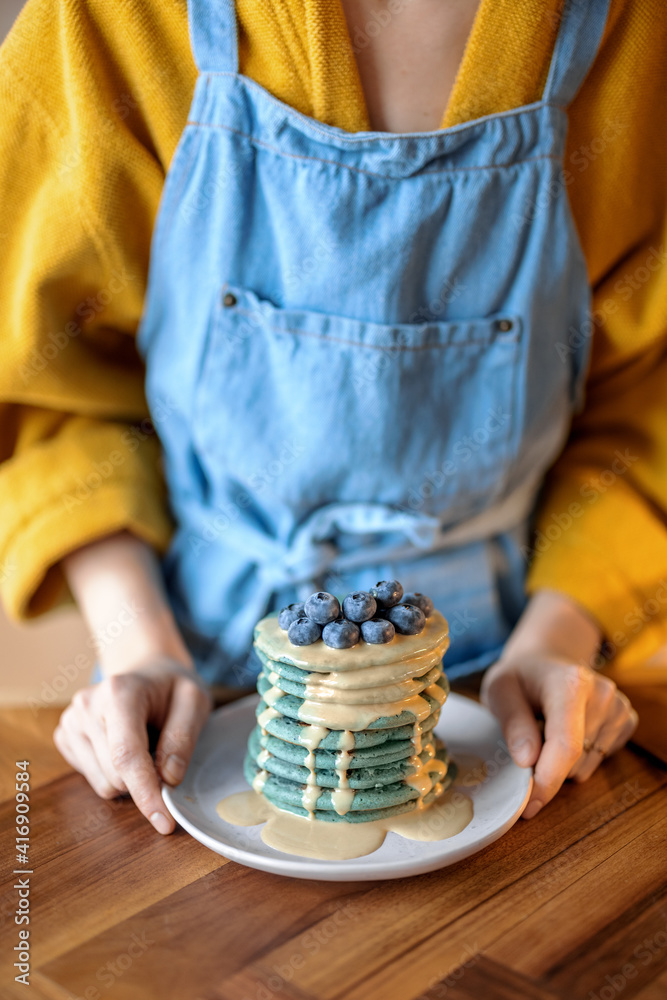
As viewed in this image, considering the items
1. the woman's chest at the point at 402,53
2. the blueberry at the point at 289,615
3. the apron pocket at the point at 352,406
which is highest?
the woman's chest at the point at 402,53

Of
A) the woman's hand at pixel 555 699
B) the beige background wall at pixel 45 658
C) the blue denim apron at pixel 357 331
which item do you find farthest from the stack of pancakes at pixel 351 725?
the beige background wall at pixel 45 658

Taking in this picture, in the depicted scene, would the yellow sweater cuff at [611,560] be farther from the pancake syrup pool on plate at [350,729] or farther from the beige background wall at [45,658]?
the beige background wall at [45,658]

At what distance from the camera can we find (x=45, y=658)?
174cm

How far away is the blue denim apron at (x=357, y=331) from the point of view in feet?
2.95

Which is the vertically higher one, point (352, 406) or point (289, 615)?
point (352, 406)

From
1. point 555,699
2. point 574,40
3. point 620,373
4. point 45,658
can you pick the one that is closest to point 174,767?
point 555,699

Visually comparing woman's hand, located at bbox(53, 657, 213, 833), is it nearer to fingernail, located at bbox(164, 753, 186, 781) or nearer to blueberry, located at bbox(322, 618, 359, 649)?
fingernail, located at bbox(164, 753, 186, 781)

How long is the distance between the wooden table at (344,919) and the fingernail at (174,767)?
5cm

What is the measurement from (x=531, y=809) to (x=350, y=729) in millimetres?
194

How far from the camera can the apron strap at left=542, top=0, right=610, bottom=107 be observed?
2.95 ft

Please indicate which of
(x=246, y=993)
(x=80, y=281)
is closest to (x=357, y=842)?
(x=246, y=993)

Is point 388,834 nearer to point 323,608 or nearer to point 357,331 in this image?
point 323,608

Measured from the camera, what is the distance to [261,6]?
871 mm

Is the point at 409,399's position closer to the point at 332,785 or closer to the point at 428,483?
the point at 428,483
